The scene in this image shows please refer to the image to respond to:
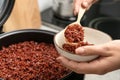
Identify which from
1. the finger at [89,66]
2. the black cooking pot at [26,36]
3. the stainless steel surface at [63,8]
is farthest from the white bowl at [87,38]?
the stainless steel surface at [63,8]

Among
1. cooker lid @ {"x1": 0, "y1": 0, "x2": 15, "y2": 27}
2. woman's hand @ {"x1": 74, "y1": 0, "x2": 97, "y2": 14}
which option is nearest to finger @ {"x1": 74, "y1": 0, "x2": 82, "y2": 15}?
woman's hand @ {"x1": 74, "y1": 0, "x2": 97, "y2": 14}

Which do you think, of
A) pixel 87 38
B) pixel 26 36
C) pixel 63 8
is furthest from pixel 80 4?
pixel 63 8

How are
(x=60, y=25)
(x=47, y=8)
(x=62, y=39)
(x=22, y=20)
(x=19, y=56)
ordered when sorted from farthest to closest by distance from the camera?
(x=47, y=8) → (x=60, y=25) → (x=22, y=20) → (x=19, y=56) → (x=62, y=39)

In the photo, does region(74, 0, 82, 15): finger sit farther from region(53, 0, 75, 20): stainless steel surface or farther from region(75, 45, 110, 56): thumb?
region(53, 0, 75, 20): stainless steel surface

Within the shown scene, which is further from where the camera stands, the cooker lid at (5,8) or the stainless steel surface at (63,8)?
the stainless steel surface at (63,8)

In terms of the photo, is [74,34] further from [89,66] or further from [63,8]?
[63,8]

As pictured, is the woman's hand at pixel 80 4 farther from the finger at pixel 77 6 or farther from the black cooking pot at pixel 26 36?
the black cooking pot at pixel 26 36

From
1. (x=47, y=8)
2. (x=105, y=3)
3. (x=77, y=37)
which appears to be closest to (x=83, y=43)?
(x=77, y=37)

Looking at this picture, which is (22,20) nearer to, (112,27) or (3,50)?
(3,50)
